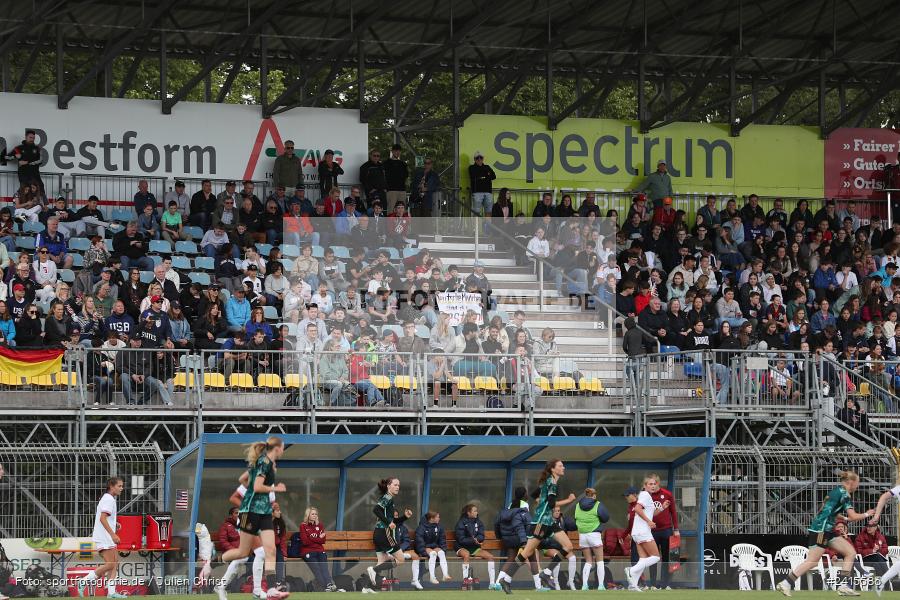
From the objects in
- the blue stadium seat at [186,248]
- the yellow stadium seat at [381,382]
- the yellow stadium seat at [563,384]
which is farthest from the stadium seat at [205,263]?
the yellow stadium seat at [563,384]

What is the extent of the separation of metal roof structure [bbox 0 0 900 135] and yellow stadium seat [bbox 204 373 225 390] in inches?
380

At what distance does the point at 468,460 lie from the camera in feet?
80.6

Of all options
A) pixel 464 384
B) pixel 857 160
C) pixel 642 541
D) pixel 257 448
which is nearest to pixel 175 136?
pixel 464 384

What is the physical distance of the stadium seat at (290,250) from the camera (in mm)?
31945

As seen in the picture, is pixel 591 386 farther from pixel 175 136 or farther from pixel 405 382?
pixel 175 136

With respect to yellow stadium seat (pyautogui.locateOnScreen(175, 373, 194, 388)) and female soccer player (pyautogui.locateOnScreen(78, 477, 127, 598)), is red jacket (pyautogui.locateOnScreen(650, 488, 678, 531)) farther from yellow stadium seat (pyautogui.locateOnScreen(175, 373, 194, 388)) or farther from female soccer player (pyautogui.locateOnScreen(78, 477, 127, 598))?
yellow stadium seat (pyautogui.locateOnScreen(175, 373, 194, 388))

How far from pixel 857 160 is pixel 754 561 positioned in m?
20.0

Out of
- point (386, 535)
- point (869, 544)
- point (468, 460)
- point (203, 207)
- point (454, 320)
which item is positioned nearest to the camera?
point (386, 535)

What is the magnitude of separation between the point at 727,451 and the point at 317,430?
6830mm

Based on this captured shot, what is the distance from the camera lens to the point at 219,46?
35.8 metres

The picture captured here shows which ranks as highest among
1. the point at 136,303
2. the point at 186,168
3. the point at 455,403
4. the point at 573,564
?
the point at 186,168

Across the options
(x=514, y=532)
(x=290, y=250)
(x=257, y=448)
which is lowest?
(x=514, y=532)

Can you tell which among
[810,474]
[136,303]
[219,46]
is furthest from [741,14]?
[136,303]

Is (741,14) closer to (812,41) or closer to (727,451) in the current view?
(812,41)
